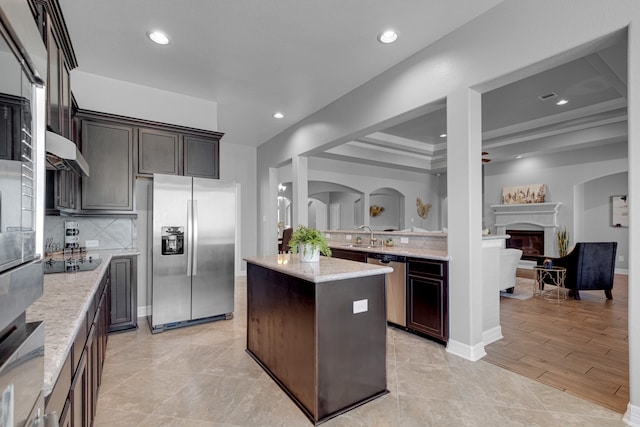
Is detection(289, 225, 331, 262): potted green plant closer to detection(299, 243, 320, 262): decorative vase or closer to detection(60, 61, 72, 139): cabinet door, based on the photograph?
detection(299, 243, 320, 262): decorative vase

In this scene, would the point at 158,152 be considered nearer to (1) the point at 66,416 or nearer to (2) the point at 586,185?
(1) the point at 66,416

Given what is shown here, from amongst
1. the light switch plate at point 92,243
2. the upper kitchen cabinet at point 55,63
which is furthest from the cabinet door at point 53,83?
the light switch plate at point 92,243

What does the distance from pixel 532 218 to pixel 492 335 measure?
580 cm

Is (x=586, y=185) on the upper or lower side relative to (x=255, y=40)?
lower

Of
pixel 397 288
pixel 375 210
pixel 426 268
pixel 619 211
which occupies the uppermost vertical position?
pixel 375 210

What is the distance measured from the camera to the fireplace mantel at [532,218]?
7500mm

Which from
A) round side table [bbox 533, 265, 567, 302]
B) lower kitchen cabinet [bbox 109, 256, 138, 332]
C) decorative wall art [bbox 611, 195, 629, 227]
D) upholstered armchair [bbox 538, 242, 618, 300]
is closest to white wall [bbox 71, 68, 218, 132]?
lower kitchen cabinet [bbox 109, 256, 138, 332]

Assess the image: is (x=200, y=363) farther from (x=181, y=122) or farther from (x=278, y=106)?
(x=278, y=106)

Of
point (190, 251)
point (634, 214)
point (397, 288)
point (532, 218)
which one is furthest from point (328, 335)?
point (532, 218)

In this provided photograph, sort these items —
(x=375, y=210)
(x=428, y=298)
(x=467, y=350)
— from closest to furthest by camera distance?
(x=467, y=350), (x=428, y=298), (x=375, y=210)

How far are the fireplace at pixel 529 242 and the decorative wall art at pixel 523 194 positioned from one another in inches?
30.4

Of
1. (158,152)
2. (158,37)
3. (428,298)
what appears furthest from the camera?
(158,152)

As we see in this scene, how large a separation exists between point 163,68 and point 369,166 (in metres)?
5.93

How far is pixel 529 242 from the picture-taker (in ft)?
26.5
